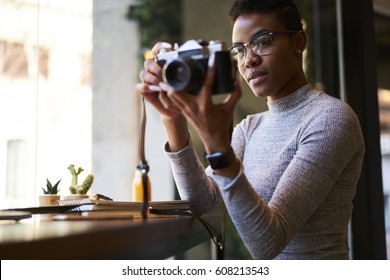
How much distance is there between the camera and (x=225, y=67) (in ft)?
2.28

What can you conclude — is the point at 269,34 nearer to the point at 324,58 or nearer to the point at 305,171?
the point at 305,171

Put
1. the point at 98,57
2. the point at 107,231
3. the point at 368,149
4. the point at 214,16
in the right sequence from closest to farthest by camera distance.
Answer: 1. the point at 107,231
2. the point at 98,57
3. the point at 368,149
4. the point at 214,16

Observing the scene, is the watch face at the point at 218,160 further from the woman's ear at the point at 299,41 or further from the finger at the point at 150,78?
the woman's ear at the point at 299,41

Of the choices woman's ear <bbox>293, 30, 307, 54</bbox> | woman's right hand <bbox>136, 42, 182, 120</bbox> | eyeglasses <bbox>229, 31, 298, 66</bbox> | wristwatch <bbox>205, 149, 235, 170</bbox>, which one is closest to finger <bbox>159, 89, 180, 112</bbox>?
woman's right hand <bbox>136, 42, 182, 120</bbox>

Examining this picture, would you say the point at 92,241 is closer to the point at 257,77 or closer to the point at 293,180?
the point at 293,180

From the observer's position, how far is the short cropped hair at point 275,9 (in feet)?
3.13

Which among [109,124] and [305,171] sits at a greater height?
[109,124]

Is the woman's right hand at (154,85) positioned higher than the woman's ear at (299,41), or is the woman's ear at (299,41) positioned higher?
the woman's ear at (299,41)

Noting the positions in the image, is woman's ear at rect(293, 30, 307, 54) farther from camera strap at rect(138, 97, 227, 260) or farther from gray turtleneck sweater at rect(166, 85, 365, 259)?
camera strap at rect(138, 97, 227, 260)

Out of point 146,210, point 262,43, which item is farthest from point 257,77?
point 146,210

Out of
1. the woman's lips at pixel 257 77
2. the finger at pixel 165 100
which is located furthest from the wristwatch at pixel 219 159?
the woman's lips at pixel 257 77

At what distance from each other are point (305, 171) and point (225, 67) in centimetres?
22
